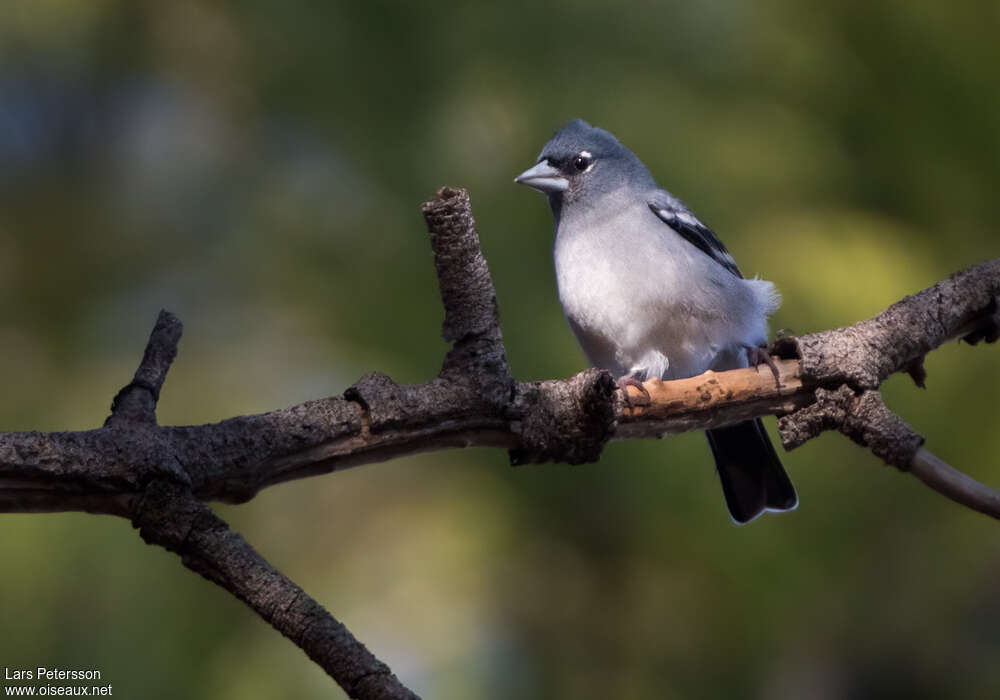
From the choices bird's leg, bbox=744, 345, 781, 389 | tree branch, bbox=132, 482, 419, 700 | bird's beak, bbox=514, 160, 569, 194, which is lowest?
tree branch, bbox=132, 482, 419, 700

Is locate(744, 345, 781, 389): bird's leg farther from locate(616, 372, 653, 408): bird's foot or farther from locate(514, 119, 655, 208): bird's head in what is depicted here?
locate(514, 119, 655, 208): bird's head

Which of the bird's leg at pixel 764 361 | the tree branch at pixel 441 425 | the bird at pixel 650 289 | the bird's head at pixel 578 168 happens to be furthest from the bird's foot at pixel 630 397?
the bird's head at pixel 578 168

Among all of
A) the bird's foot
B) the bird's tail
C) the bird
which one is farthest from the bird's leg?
the bird's tail

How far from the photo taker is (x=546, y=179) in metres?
3.82

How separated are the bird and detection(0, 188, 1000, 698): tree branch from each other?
0.72m

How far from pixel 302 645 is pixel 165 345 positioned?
739 millimetres

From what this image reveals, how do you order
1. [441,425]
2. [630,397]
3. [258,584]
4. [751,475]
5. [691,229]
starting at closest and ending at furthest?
1. [258,584]
2. [441,425]
3. [630,397]
4. [751,475]
5. [691,229]

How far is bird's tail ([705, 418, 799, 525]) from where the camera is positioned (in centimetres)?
360

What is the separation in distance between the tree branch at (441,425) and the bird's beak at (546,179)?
57.2 inches

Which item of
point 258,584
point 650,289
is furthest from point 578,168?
point 258,584

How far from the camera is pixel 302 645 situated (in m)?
1.68

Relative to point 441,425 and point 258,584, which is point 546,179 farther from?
point 258,584

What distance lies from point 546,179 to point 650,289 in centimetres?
71

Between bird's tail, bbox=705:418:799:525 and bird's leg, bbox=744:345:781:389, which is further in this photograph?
bird's tail, bbox=705:418:799:525
